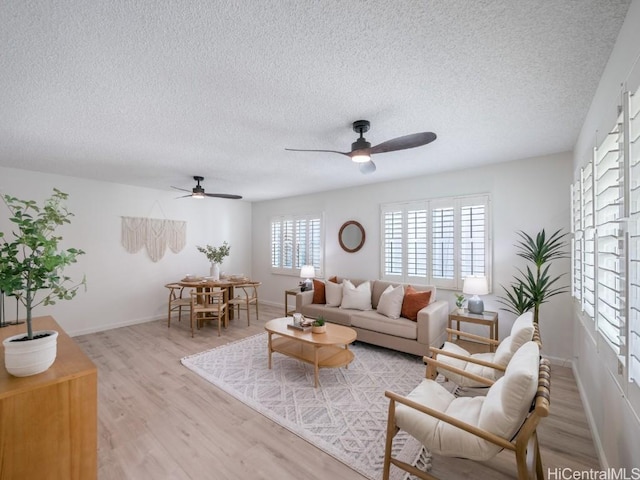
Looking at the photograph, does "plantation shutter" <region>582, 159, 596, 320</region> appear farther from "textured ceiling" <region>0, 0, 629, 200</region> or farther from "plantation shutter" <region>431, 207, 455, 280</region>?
"plantation shutter" <region>431, 207, 455, 280</region>

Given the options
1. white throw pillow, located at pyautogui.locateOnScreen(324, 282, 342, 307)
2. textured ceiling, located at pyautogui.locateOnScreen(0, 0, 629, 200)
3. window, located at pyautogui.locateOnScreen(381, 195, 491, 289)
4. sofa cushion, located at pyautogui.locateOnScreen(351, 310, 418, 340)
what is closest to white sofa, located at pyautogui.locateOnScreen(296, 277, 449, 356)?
sofa cushion, located at pyautogui.locateOnScreen(351, 310, 418, 340)

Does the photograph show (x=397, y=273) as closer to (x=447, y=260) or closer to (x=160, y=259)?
(x=447, y=260)

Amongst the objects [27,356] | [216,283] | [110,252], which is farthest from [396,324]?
[110,252]

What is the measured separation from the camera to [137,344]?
13.7ft

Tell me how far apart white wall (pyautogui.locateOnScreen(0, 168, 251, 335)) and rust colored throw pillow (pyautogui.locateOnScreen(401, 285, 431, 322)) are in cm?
449

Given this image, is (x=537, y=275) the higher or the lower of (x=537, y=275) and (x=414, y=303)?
the higher

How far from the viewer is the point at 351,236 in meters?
5.42

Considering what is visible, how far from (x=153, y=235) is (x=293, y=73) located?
4894mm

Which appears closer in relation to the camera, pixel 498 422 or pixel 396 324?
pixel 498 422

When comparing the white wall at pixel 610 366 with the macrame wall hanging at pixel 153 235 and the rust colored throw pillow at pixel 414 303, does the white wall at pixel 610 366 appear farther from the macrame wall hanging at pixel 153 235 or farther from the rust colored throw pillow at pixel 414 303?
the macrame wall hanging at pixel 153 235

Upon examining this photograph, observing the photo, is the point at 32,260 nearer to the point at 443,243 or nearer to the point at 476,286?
the point at 476,286

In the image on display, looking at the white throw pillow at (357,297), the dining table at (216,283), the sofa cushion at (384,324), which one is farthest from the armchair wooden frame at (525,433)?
the dining table at (216,283)

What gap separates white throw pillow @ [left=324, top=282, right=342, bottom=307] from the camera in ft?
15.3

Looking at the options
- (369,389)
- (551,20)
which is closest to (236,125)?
(551,20)
